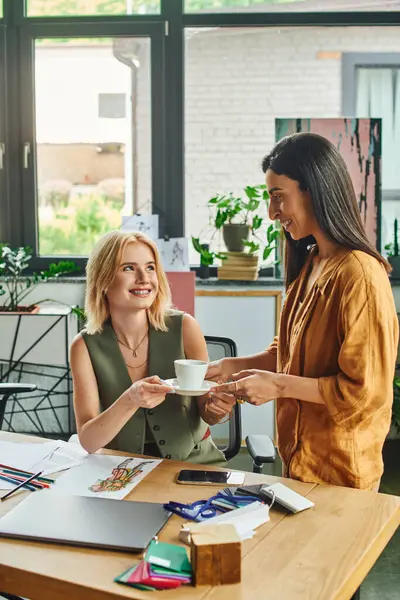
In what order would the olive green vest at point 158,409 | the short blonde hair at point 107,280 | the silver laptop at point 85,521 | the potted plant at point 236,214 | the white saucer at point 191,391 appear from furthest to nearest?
the potted plant at point 236,214
the short blonde hair at point 107,280
the olive green vest at point 158,409
the white saucer at point 191,391
the silver laptop at point 85,521

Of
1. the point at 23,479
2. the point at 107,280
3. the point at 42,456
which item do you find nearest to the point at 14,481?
the point at 23,479

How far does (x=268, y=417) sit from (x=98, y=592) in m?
2.98

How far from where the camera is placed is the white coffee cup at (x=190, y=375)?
179cm

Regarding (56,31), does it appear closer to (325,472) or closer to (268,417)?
(268,417)

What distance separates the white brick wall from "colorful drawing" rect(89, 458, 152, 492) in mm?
2845

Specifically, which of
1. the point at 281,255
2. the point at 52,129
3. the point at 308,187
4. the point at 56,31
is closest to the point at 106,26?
the point at 56,31

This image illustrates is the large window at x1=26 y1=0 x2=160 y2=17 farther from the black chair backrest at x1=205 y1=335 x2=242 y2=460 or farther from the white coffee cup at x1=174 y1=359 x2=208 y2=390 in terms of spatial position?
the white coffee cup at x1=174 y1=359 x2=208 y2=390

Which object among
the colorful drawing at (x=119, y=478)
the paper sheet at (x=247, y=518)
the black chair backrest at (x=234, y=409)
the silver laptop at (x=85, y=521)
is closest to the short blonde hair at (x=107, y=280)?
the black chair backrest at (x=234, y=409)

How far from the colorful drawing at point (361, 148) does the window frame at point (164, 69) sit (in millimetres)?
575

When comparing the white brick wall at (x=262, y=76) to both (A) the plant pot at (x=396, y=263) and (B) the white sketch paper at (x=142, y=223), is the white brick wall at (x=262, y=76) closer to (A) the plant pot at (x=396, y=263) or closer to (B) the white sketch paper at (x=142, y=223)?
(B) the white sketch paper at (x=142, y=223)

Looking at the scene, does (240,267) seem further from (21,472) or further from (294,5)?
(21,472)

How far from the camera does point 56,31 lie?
4242 millimetres

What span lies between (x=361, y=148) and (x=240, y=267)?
95cm

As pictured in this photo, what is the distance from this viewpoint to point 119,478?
1.75m
